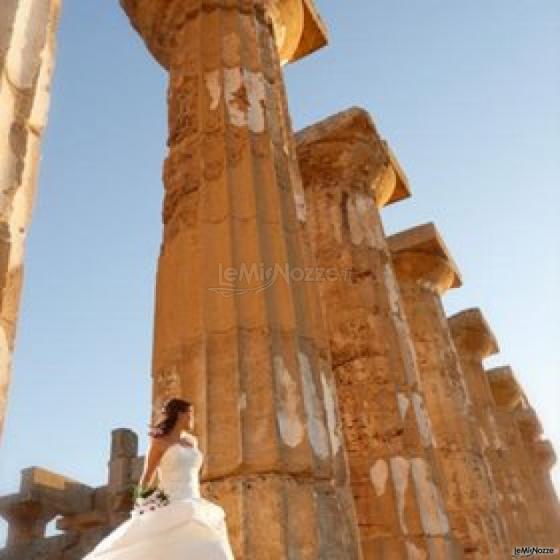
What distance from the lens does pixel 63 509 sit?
59.9 ft

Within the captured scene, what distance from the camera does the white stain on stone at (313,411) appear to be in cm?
389

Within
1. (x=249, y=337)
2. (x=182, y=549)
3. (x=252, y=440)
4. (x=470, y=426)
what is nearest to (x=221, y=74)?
(x=249, y=337)

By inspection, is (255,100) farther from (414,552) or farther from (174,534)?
(414,552)

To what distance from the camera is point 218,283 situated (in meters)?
4.37

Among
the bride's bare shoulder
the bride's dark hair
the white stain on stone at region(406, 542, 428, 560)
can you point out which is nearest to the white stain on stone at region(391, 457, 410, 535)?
the white stain on stone at region(406, 542, 428, 560)

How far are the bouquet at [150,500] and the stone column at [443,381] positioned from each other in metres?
4.91

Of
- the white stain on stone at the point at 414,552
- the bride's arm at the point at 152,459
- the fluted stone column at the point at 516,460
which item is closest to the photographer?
the bride's arm at the point at 152,459

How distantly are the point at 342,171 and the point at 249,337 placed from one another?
507cm

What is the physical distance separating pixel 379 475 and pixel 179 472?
3.66 metres

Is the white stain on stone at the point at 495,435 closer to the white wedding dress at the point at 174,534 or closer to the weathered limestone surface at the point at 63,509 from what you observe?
the weathered limestone surface at the point at 63,509

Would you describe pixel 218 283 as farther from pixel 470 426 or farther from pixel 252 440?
pixel 470 426

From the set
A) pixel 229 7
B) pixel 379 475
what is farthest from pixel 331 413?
pixel 229 7

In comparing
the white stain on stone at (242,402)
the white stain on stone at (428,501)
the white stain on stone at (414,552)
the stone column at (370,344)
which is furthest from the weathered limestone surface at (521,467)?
the white stain on stone at (242,402)

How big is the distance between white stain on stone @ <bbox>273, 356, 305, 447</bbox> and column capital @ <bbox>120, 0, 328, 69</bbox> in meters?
3.81
